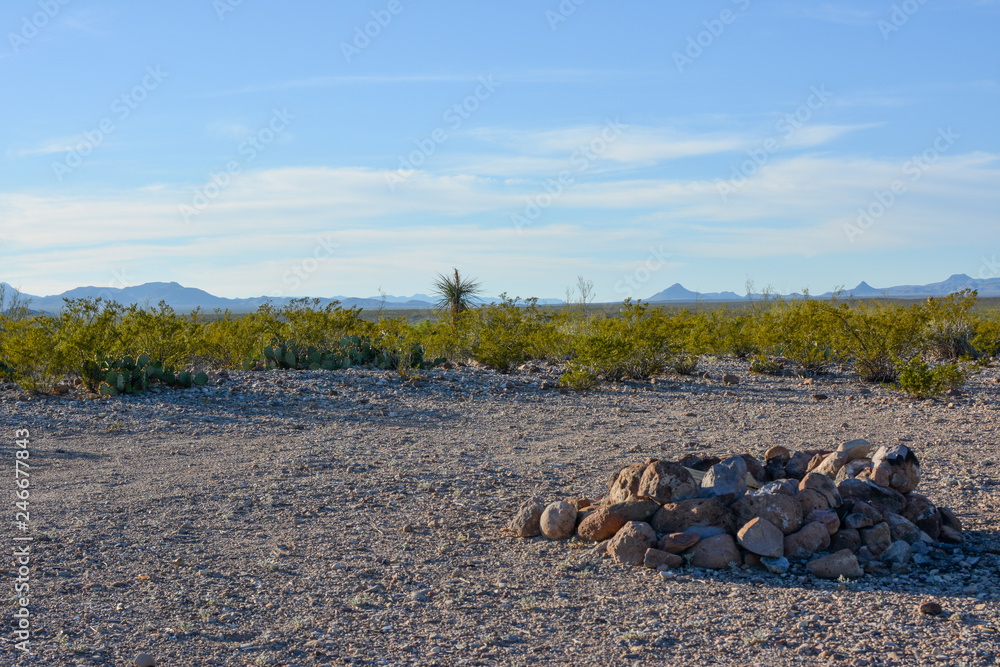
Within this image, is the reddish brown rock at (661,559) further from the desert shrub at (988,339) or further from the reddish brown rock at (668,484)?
the desert shrub at (988,339)

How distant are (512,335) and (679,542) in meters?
10.5

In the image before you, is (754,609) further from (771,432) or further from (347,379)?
(347,379)

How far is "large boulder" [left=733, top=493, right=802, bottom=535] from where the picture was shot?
514 centimetres

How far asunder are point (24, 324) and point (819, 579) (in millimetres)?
13186

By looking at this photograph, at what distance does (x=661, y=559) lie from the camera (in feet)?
16.4

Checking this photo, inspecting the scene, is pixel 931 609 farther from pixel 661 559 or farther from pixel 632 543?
pixel 632 543

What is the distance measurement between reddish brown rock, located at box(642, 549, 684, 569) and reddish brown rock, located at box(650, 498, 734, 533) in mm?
282

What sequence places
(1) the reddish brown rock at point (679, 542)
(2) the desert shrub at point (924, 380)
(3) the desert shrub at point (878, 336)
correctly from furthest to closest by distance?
1. (3) the desert shrub at point (878, 336)
2. (2) the desert shrub at point (924, 380)
3. (1) the reddish brown rock at point (679, 542)

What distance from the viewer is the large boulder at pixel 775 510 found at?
16.9ft

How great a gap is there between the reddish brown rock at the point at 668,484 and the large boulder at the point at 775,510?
0.39 m

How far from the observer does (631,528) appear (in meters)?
5.20

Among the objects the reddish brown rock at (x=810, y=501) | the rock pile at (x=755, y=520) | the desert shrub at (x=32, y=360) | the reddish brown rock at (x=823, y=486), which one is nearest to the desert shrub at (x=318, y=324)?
the desert shrub at (x=32, y=360)

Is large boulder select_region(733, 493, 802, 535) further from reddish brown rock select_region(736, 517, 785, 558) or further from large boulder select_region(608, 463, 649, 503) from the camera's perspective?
large boulder select_region(608, 463, 649, 503)

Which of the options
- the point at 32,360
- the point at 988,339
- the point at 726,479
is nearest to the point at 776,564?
the point at 726,479
